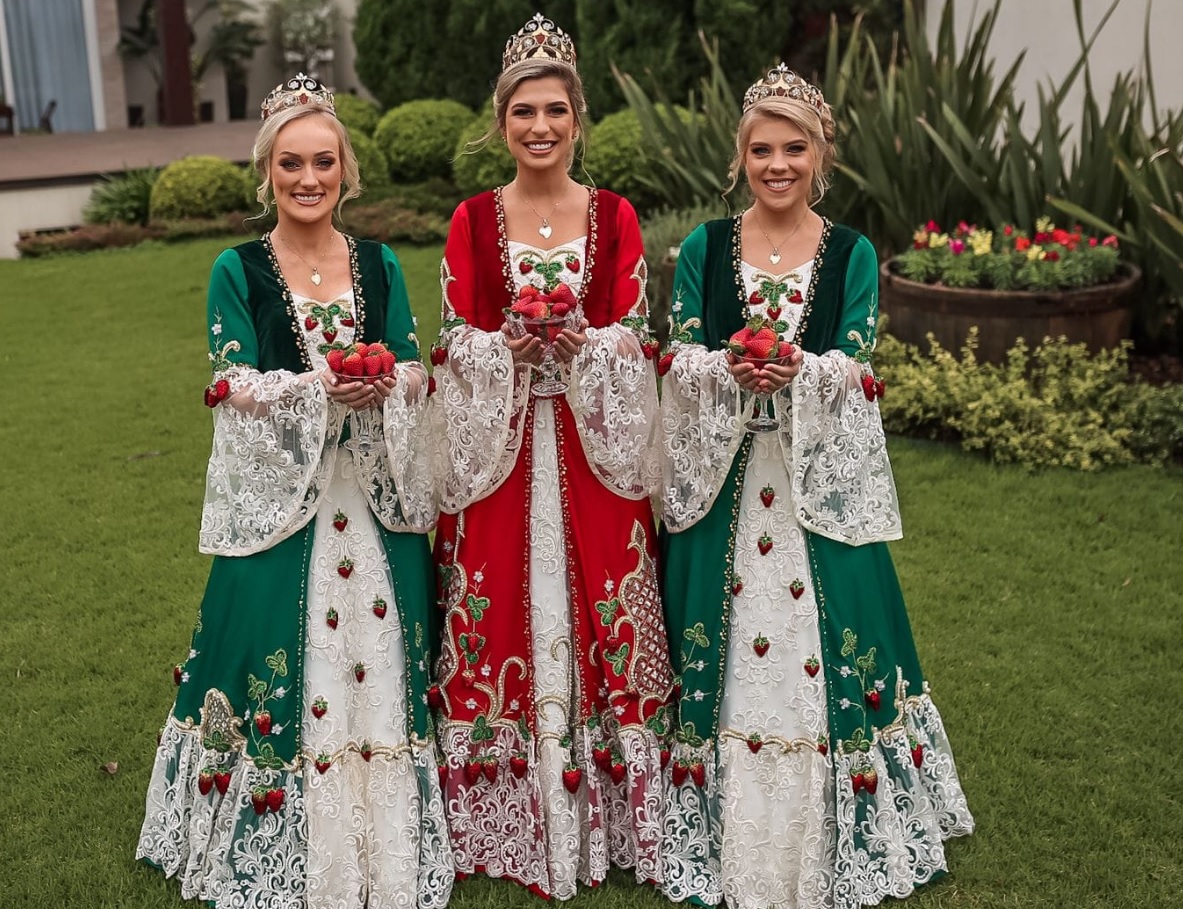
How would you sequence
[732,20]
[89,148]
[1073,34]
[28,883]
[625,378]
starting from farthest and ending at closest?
[89,148], [732,20], [1073,34], [28,883], [625,378]

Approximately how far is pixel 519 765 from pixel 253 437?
1.03m

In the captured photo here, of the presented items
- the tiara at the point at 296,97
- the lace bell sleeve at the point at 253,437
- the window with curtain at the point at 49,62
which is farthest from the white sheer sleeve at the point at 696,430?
the window with curtain at the point at 49,62

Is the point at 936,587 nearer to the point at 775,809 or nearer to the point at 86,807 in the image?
the point at 775,809

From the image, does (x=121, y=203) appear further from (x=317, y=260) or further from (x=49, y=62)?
(x=317, y=260)

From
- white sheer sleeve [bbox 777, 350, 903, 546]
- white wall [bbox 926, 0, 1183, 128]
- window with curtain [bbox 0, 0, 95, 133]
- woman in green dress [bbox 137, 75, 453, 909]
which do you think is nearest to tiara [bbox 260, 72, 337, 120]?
woman in green dress [bbox 137, 75, 453, 909]

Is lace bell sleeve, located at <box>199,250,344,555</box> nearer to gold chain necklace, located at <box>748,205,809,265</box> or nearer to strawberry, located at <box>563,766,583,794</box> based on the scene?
strawberry, located at <box>563,766,583,794</box>

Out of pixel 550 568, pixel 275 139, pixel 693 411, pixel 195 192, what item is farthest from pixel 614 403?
pixel 195 192

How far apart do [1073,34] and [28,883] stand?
8.13 m

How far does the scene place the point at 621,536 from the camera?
329 centimetres

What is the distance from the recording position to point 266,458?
10.1ft

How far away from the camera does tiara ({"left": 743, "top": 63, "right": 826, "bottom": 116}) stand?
312 cm

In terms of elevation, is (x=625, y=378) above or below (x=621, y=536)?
above

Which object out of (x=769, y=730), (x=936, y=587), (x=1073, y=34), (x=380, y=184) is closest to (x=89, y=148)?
(x=380, y=184)

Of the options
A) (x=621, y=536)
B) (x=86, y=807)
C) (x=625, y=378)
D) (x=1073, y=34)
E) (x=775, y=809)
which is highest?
(x=1073, y=34)
